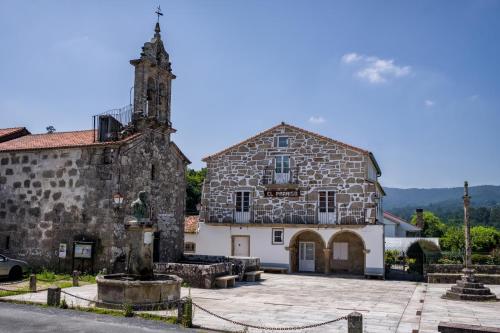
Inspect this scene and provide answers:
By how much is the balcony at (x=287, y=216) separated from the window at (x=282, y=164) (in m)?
2.41

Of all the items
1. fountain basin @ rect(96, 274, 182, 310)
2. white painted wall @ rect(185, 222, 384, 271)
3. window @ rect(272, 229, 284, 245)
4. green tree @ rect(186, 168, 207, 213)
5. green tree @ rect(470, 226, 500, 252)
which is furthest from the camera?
green tree @ rect(186, 168, 207, 213)

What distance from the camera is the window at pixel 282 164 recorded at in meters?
29.2

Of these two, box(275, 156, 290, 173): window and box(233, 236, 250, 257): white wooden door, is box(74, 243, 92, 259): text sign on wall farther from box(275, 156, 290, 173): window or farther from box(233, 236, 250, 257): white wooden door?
box(275, 156, 290, 173): window

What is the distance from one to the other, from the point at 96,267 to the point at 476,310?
14.1 m

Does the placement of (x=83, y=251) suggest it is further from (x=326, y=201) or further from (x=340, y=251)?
(x=340, y=251)

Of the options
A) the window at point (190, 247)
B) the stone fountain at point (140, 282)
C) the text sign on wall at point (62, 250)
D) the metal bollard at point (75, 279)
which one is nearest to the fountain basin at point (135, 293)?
the stone fountain at point (140, 282)

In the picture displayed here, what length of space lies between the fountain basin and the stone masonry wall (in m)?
16.1

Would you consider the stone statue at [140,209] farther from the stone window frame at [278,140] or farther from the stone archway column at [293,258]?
the stone window frame at [278,140]

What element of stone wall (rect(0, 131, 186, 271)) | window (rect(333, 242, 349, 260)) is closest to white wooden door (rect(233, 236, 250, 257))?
window (rect(333, 242, 349, 260))

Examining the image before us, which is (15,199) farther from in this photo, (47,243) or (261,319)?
(261,319)

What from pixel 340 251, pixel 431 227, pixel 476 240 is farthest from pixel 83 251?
pixel 431 227

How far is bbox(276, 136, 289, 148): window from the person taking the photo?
1156 inches

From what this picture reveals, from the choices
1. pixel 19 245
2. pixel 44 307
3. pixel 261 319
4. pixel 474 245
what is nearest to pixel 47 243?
pixel 19 245

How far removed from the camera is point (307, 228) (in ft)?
92.1
